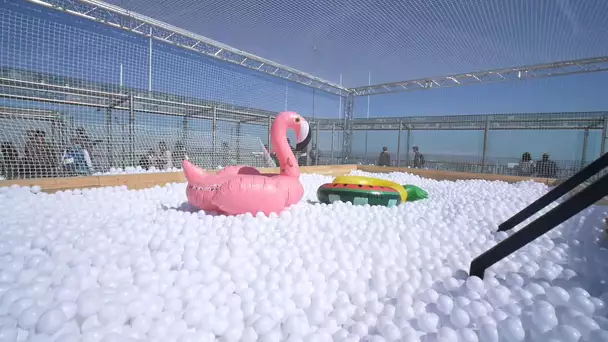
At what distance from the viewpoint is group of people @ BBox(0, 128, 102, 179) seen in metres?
2.39

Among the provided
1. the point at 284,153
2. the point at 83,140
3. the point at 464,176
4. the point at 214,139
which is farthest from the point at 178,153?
the point at 464,176

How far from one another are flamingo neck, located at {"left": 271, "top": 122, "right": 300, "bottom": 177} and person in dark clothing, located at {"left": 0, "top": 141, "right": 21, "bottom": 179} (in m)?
2.27

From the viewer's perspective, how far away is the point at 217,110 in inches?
157

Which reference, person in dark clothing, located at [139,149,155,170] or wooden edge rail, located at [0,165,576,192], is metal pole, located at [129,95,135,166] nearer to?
person in dark clothing, located at [139,149,155,170]

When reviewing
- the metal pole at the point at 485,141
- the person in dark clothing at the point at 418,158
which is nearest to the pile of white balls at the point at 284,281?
the metal pole at the point at 485,141

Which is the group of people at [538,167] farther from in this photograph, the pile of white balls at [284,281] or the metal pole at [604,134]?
the pile of white balls at [284,281]

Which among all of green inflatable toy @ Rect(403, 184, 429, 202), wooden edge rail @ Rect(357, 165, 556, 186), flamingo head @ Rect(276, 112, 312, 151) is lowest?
green inflatable toy @ Rect(403, 184, 429, 202)

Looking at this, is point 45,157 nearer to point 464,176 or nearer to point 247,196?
point 247,196

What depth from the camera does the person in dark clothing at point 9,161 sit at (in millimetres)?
2363

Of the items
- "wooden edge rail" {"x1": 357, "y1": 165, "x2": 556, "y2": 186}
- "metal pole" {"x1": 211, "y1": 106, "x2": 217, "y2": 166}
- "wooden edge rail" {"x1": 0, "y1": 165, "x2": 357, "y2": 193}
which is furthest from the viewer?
"metal pole" {"x1": 211, "y1": 106, "x2": 217, "y2": 166}

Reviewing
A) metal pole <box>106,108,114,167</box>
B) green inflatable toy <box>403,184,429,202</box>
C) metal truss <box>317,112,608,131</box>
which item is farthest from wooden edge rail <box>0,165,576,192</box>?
green inflatable toy <box>403,184,429,202</box>

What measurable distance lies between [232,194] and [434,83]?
221 inches

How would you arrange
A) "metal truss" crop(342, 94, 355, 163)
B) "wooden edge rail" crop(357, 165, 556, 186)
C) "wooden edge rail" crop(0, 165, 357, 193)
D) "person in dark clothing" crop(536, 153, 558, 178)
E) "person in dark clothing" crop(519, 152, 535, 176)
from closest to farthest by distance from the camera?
1. "wooden edge rail" crop(0, 165, 357, 193)
2. "wooden edge rail" crop(357, 165, 556, 186)
3. "person in dark clothing" crop(536, 153, 558, 178)
4. "person in dark clothing" crop(519, 152, 535, 176)
5. "metal truss" crop(342, 94, 355, 163)

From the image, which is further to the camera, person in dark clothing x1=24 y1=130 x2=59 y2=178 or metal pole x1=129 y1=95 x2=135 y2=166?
metal pole x1=129 y1=95 x2=135 y2=166
